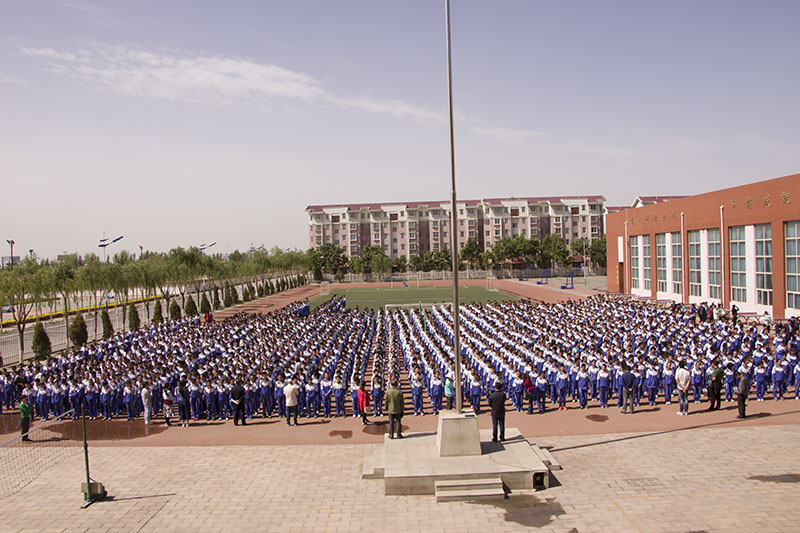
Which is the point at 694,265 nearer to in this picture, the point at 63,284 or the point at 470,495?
the point at 470,495

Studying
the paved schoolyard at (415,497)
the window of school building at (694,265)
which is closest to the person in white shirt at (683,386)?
the paved schoolyard at (415,497)

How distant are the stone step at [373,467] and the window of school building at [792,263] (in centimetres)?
2480

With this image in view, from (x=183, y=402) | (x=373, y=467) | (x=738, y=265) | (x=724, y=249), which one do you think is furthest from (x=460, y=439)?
(x=724, y=249)

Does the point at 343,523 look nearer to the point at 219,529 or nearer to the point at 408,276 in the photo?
the point at 219,529

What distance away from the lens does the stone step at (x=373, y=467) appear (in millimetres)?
9875

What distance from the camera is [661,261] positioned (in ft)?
129

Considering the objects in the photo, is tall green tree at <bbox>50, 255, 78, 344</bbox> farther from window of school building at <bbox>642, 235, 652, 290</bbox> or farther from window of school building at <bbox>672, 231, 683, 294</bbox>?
window of school building at <bbox>642, 235, 652, 290</bbox>

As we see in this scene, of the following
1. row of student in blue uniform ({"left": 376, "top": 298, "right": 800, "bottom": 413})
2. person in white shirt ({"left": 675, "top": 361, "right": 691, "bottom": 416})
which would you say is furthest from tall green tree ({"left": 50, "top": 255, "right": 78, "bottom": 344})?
person in white shirt ({"left": 675, "top": 361, "right": 691, "bottom": 416})

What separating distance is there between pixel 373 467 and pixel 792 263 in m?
25.7

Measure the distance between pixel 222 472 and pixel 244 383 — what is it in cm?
430

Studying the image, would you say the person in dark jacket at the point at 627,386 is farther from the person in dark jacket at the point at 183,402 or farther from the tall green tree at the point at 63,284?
the tall green tree at the point at 63,284

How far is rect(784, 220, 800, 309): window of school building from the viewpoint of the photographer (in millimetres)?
26000

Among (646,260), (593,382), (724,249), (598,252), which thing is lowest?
(593,382)

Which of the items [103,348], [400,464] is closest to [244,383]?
[400,464]
